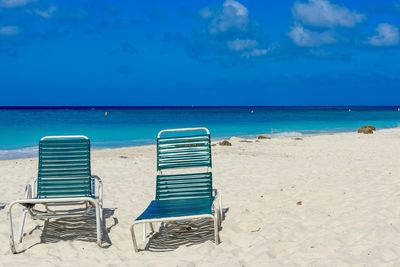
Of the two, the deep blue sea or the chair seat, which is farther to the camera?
the deep blue sea

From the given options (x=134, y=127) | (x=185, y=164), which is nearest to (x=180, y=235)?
(x=185, y=164)

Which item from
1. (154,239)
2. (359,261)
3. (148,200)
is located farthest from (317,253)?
(148,200)

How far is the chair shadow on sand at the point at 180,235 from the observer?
5582 mm

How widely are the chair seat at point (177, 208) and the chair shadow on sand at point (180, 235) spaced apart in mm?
380

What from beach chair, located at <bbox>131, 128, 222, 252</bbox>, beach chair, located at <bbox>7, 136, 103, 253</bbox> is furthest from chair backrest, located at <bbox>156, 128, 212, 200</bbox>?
beach chair, located at <bbox>7, 136, 103, 253</bbox>

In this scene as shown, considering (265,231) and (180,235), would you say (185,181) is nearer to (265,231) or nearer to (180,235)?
(180,235)

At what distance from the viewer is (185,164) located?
6484 mm

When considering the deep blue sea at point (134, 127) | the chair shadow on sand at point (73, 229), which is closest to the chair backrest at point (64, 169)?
the chair shadow on sand at point (73, 229)

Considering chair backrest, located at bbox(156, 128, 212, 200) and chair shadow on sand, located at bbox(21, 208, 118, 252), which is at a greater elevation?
chair backrest, located at bbox(156, 128, 212, 200)

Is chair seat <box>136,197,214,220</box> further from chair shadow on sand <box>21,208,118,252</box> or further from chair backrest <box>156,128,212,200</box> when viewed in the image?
chair shadow on sand <box>21,208,118,252</box>

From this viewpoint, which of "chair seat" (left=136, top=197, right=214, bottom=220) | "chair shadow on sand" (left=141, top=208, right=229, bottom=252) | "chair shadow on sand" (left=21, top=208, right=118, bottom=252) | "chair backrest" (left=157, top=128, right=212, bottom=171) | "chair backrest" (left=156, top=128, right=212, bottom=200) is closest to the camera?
"chair seat" (left=136, top=197, right=214, bottom=220)

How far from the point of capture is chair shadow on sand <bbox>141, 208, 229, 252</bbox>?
558 centimetres

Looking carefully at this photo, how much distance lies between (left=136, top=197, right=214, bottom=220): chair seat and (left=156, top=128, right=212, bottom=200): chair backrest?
253mm

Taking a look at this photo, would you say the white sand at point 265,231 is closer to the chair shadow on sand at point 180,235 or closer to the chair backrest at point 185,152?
the chair shadow on sand at point 180,235
